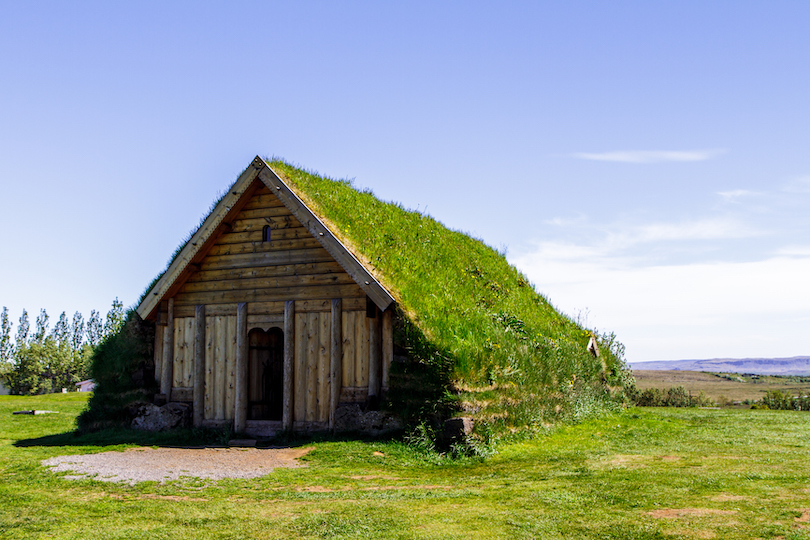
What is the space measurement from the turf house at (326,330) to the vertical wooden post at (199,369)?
0.14 feet

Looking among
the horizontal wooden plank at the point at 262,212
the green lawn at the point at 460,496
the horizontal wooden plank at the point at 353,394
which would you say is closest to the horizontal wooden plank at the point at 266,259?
the horizontal wooden plank at the point at 262,212

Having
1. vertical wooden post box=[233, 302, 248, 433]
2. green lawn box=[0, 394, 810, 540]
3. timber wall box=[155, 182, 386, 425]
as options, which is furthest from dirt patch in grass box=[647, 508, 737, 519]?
vertical wooden post box=[233, 302, 248, 433]

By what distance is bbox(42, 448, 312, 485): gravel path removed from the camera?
12109mm

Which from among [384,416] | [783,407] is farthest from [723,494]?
[783,407]

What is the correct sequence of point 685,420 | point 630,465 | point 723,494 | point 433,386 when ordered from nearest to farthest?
point 723,494
point 630,465
point 433,386
point 685,420

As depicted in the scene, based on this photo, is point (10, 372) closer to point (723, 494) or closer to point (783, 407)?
point (783, 407)

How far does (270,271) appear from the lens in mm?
17516

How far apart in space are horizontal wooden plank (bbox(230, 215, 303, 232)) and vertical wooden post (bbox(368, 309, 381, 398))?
3.52 metres

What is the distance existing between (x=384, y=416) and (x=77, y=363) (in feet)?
220

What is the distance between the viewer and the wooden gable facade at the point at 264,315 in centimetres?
1616

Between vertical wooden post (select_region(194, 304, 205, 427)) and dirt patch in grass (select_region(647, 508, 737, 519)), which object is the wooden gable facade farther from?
dirt patch in grass (select_region(647, 508, 737, 519))

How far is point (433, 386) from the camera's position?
1470cm

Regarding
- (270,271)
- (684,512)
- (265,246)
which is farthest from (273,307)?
(684,512)

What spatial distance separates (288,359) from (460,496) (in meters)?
7.81
